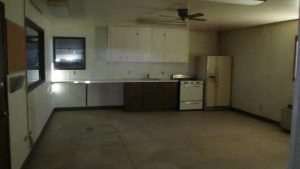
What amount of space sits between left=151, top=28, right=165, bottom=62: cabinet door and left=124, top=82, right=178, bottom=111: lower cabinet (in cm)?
83

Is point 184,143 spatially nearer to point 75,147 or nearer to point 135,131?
point 135,131

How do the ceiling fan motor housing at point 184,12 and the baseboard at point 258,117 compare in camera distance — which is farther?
the baseboard at point 258,117

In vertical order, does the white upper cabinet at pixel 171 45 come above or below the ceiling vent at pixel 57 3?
below

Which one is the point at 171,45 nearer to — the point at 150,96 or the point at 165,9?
the point at 150,96

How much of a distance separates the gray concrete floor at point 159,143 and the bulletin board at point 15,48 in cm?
143

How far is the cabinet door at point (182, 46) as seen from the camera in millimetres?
7684

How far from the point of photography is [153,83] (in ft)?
23.8

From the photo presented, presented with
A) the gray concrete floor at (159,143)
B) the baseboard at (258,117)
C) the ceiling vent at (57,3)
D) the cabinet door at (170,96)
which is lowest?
the gray concrete floor at (159,143)

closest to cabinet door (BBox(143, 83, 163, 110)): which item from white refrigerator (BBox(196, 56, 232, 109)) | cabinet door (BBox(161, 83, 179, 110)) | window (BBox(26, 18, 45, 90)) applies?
cabinet door (BBox(161, 83, 179, 110))

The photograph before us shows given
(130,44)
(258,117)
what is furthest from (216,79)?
(130,44)

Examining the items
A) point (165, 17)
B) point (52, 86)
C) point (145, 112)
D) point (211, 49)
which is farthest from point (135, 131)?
point (211, 49)

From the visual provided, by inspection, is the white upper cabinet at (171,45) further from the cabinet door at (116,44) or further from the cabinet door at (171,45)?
the cabinet door at (116,44)

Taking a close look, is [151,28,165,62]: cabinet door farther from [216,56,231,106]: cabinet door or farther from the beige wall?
the beige wall

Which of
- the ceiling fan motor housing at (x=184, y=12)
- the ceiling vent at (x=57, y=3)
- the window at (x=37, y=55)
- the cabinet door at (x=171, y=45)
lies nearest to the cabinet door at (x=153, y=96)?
the cabinet door at (x=171, y=45)
